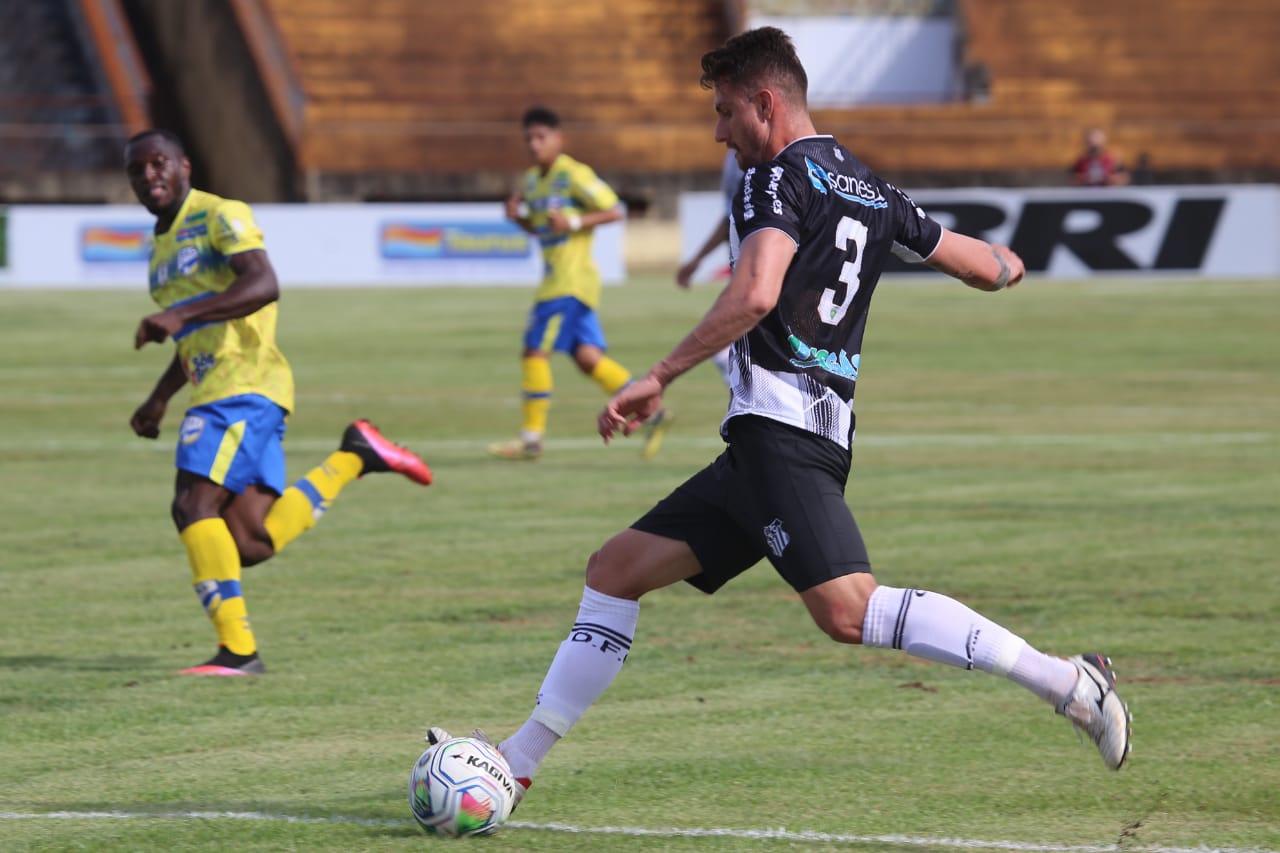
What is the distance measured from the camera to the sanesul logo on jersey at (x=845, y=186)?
16.9 feet

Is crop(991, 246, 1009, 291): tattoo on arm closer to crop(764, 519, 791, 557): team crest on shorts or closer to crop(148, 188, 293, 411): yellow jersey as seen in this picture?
crop(764, 519, 791, 557): team crest on shorts

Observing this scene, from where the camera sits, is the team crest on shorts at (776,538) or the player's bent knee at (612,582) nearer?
the team crest on shorts at (776,538)

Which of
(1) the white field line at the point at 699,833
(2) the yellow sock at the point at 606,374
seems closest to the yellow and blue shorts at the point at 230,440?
(1) the white field line at the point at 699,833

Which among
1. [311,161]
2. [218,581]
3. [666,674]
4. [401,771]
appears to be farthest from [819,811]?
[311,161]

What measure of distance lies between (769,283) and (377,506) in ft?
23.9

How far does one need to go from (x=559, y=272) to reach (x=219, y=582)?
7.26 m

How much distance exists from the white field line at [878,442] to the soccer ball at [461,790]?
355 inches

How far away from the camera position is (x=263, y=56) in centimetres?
4188

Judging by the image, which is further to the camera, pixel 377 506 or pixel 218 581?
pixel 377 506

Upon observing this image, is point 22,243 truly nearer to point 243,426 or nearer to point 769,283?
point 243,426

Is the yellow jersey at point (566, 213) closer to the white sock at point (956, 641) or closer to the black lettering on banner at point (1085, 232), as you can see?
the white sock at point (956, 641)

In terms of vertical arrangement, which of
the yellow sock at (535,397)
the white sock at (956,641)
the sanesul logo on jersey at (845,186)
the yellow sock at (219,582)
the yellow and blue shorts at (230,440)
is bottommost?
the yellow sock at (535,397)

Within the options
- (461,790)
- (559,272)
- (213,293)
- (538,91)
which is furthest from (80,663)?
(538,91)

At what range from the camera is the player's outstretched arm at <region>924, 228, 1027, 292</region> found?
5.61 meters
